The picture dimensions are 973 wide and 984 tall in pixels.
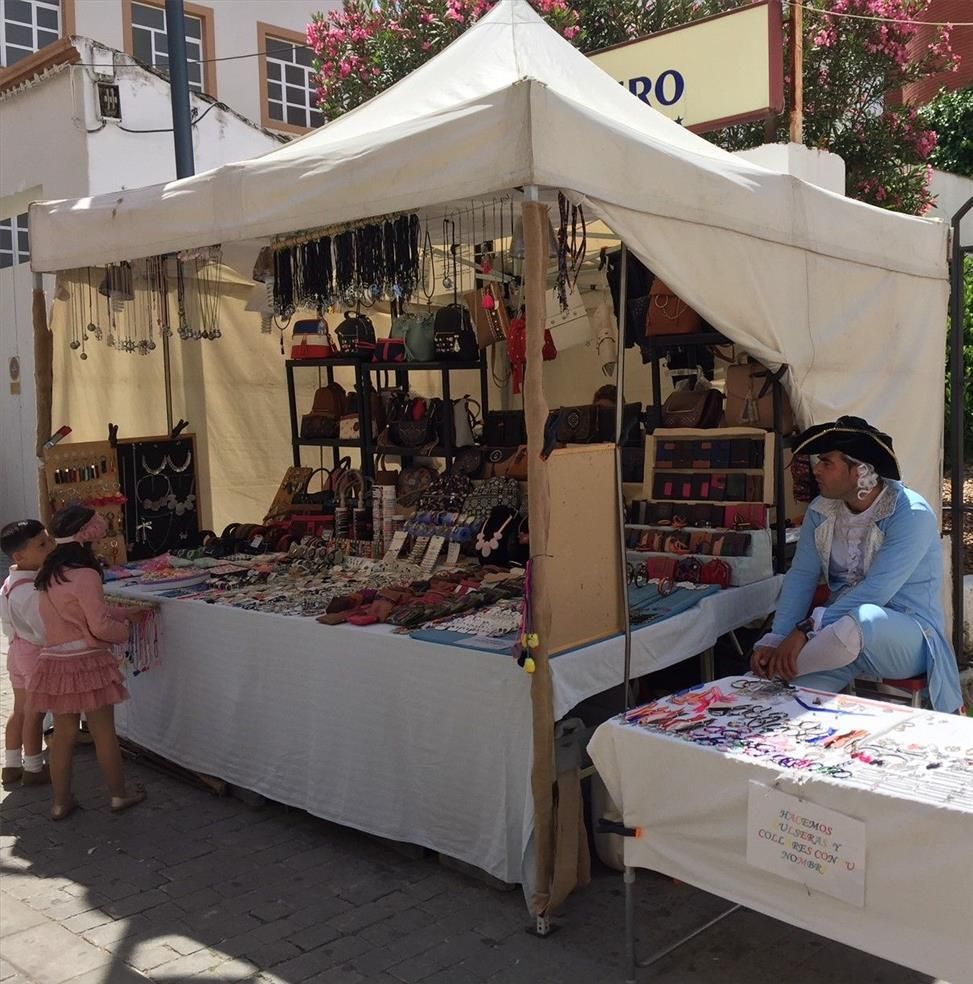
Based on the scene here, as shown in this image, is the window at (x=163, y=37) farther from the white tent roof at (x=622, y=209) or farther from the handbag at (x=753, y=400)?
the handbag at (x=753, y=400)

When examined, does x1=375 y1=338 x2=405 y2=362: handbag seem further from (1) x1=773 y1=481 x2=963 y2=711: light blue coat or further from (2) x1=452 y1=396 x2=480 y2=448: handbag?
(1) x1=773 y1=481 x2=963 y2=711: light blue coat

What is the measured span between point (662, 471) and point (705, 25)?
11.7 ft

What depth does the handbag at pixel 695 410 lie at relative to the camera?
4738 mm

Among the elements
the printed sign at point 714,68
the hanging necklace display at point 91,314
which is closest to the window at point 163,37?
the printed sign at point 714,68

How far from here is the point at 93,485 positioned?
5.34 meters

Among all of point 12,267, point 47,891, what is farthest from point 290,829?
point 12,267

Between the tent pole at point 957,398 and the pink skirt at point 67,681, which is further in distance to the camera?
the tent pole at point 957,398

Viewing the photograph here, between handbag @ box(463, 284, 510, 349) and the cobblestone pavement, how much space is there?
8.50 ft

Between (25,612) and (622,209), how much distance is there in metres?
2.71

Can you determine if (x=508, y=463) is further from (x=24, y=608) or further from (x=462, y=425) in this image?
(x=24, y=608)

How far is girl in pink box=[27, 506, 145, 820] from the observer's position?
3957 mm

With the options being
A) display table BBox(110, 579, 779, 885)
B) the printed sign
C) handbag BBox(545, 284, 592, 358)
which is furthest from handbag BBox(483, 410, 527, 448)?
the printed sign

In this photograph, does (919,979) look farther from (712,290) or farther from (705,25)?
(705,25)

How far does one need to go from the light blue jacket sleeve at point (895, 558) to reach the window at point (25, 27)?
11.5 m
